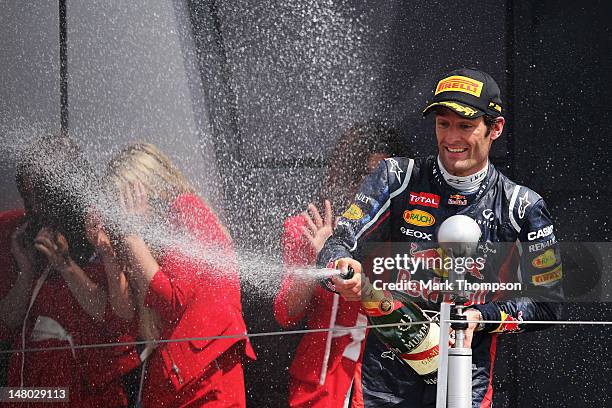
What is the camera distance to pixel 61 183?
93.9 inches

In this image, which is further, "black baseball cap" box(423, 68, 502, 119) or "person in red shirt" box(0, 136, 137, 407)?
"person in red shirt" box(0, 136, 137, 407)

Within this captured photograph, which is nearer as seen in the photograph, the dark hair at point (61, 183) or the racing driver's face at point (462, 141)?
the racing driver's face at point (462, 141)

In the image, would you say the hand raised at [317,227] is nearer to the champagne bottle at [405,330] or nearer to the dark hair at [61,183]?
the champagne bottle at [405,330]

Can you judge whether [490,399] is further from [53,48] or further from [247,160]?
[53,48]

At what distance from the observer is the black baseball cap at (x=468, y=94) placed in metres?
2.23

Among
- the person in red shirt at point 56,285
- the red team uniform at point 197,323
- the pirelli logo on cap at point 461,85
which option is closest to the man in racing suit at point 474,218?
the pirelli logo on cap at point 461,85

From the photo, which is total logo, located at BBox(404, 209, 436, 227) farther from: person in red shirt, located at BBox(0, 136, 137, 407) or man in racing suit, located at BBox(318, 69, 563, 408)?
person in red shirt, located at BBox(0, 136, 137, 407)

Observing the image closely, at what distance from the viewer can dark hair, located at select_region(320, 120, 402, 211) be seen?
91.0 inches

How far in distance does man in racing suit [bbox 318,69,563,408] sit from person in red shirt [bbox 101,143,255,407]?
0.77 ft

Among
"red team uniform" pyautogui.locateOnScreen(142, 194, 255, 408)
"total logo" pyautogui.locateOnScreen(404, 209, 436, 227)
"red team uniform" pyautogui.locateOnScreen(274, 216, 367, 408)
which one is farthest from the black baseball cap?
"red team uniform" pyautogui.locateOnScreen(142, 194, 255, 408)

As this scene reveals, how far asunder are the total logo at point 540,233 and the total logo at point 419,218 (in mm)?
199

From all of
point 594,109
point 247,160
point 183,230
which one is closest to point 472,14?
point 594,109

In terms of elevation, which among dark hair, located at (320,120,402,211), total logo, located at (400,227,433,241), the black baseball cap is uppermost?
the black baseball cap

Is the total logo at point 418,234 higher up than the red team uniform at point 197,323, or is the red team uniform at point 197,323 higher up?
the total logo at point 418,234
